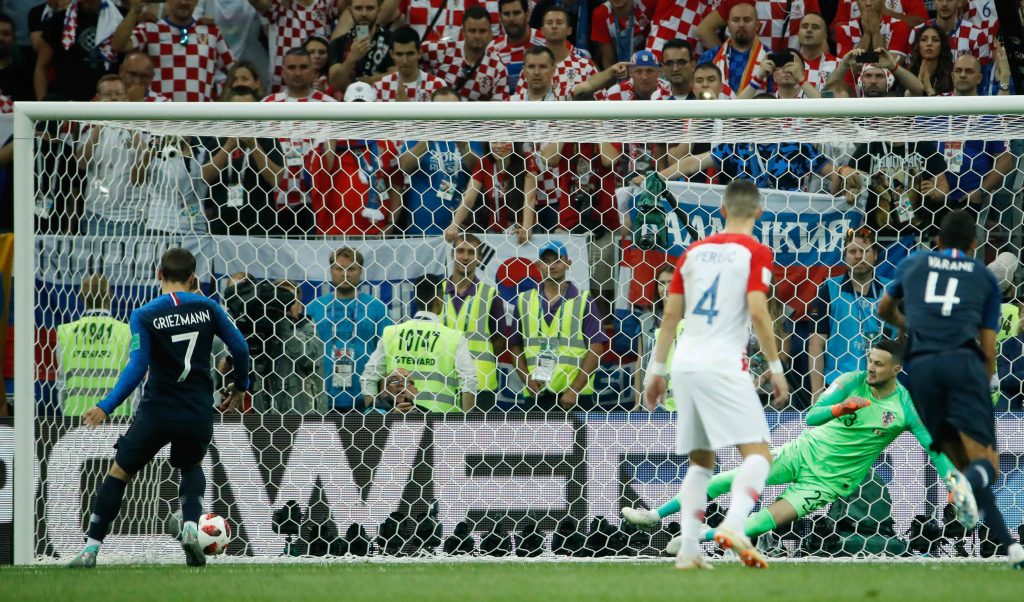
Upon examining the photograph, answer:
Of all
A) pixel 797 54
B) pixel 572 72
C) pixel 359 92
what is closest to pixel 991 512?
pixel 797 54

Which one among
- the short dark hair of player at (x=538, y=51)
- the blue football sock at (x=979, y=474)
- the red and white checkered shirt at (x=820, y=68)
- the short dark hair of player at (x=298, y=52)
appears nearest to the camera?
the blue football sock at (x=979, y=474)

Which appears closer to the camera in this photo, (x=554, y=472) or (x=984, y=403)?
(x=984, y=403)

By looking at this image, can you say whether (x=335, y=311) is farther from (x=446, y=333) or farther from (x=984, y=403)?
(x=984, y=403)

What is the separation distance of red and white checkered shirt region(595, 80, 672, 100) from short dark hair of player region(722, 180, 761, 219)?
4.75 metres

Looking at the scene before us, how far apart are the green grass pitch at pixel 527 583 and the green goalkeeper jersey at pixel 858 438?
0.84 m

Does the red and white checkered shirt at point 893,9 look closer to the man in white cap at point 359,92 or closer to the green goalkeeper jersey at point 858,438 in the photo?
the man in white cap at point 359,92

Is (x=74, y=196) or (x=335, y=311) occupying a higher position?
(x=74, y=196)

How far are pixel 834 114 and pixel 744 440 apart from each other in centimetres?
279

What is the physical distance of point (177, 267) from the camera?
7.71 m

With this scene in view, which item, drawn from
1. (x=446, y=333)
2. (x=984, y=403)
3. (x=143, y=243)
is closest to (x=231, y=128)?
(x=143, y=243)

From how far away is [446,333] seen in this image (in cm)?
952

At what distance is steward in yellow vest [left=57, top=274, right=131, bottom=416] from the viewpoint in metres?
9.02

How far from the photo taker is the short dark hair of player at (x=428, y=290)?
32.4 feet

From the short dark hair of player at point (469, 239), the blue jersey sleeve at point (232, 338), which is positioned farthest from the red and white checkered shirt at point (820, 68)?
the blue jersey sleeve at point (232, 338)
